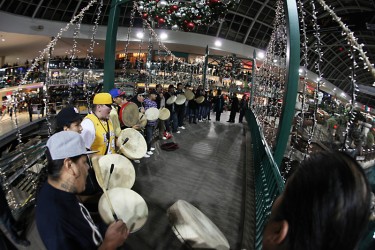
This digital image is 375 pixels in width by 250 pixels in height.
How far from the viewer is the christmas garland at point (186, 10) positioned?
20.1 feet

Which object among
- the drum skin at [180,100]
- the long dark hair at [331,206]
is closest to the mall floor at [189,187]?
the drum skin at [180,100]

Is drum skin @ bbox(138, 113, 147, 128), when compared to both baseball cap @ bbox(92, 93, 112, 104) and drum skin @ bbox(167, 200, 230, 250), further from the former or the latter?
drum skin @ bbox(167, 200, 230, 250)

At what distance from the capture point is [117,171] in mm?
3246

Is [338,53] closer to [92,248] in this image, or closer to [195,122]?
[195,122]

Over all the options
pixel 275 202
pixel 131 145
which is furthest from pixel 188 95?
pixel 275 202

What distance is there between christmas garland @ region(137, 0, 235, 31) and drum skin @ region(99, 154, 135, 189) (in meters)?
4.20

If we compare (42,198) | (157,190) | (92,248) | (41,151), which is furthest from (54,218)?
(157,190)

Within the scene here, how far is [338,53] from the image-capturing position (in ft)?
144

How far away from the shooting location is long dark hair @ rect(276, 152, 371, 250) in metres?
0.81

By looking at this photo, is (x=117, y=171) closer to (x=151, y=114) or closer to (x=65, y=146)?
(x=65, y=146)

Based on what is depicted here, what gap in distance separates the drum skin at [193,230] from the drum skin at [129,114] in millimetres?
2969

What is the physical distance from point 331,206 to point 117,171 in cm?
277

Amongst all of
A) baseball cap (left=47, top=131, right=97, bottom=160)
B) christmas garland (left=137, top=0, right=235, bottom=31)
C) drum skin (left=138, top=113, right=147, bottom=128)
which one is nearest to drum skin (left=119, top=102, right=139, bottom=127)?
drum skin (left=138, top=113, right=147, bottom=128)

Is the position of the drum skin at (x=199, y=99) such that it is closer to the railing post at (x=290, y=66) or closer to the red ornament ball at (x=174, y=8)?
the red ornament ball at (x=174, y=8)
